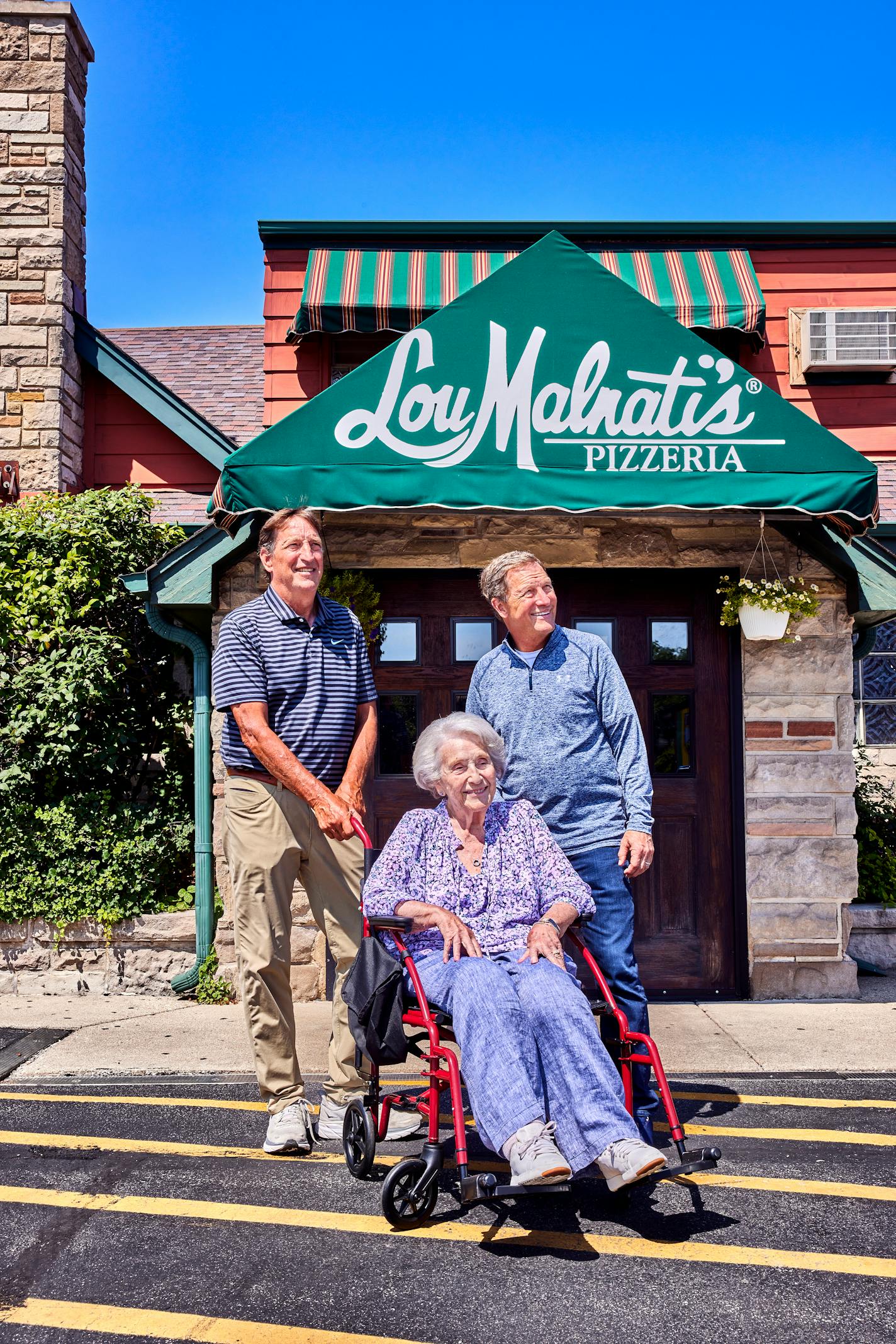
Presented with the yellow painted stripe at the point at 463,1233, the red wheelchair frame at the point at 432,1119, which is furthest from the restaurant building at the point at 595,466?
the yellow painted stripe at the point at 463,1233

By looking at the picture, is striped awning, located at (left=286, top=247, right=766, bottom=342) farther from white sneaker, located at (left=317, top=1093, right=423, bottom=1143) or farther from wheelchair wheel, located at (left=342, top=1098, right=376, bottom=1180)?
wheelchair wheel, located at (left=342, top=1098, right=376, bottom=1180)

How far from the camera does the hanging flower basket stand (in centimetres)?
605

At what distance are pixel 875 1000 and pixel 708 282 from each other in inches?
197

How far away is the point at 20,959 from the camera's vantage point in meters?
6.49

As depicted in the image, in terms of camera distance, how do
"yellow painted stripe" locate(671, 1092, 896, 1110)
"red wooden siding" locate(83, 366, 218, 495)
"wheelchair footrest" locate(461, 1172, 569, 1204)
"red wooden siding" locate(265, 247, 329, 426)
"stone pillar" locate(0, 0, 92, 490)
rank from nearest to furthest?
"wheelchair footrest" locate(461, 1172, 569, 1204)
"yellow painted stripe" locate(671, 1092, 896, 1110)
"red wooden siding" locate(265, 247, 329, 426)
"stone pillar" locate(0, 0, 92, 490)
"red wooden siding" locate(83, 366, 218, 495)

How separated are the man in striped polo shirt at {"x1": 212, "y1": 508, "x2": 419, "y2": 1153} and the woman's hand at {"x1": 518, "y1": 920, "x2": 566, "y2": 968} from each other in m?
0.73

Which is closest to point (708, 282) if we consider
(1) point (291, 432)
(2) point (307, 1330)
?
(1) point (291, 432)

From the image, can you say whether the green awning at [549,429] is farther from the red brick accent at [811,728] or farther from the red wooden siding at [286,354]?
the red wooden siding at [286,354]

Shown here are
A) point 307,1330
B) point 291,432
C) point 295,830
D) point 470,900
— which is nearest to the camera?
point 307,1330

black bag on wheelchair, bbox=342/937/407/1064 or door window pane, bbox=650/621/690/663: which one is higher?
door window pane, bbox=650/621/690/663

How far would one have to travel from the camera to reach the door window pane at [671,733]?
649 centimetres

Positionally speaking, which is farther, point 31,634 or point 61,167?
point 61,167

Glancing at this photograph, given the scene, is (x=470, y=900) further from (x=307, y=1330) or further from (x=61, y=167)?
(x=61, y=167)

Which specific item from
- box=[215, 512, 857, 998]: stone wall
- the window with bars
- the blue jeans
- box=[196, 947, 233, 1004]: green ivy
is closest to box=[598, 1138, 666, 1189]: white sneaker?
the blue jeans
